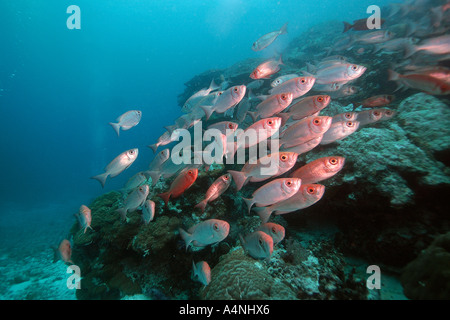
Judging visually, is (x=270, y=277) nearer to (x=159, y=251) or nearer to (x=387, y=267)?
(x=387, y=267)

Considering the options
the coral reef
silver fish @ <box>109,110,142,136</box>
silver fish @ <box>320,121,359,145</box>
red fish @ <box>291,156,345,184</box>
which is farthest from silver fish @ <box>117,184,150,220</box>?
the coral reef

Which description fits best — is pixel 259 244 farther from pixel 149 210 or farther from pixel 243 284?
pixel 149 210

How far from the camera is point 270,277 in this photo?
285 centimetres

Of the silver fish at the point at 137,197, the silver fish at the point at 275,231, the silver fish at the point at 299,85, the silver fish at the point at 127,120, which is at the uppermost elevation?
the silver fish at the point at 299,85

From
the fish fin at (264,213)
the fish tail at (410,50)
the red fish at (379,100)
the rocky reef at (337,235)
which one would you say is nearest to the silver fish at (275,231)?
the fish fin at (264,213)

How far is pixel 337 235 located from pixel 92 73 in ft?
354

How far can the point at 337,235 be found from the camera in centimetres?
326

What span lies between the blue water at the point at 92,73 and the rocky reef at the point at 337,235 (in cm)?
1192

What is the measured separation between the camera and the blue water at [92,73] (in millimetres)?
41188

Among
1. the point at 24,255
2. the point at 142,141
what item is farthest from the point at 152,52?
the point at 24,255

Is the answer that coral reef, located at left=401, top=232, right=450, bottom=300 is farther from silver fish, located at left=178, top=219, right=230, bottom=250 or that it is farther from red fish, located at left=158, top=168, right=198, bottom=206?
red fish, located at left=158, top=168, right=198, bottom=206

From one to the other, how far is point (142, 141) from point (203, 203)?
302 feet

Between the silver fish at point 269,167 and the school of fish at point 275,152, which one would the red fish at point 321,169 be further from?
the silver fish at point 269,167

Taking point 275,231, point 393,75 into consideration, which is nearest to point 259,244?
point 275,231
